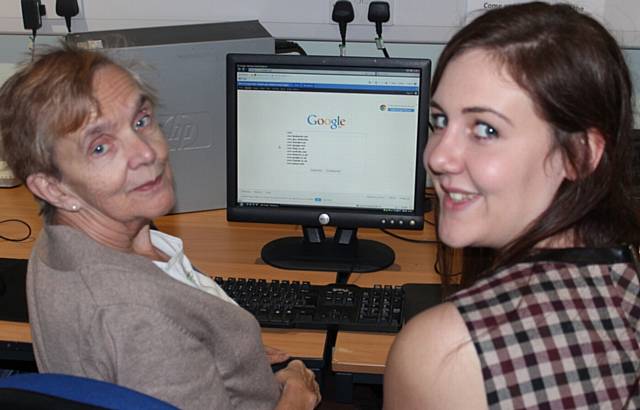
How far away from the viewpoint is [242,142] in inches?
82.5

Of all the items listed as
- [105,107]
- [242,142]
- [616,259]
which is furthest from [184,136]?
[616,259]

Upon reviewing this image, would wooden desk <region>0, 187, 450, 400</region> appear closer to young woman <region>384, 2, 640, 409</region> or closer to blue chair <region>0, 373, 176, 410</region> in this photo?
young woman <region>384, 2, 640, 409</region>

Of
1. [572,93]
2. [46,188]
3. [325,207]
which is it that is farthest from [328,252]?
[572,93]

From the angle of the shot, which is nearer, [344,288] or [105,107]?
[105,107]

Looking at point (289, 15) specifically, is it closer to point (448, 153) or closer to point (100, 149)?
point (100, 149)

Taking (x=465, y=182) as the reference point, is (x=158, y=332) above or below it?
below

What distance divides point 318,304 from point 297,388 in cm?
23

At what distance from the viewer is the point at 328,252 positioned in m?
2.12

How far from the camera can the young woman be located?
1.06 m

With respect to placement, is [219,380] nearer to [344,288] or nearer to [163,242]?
[163,242]

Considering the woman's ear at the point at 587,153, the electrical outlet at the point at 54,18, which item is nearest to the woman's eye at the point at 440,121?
the woman's ear at the point at 587,153

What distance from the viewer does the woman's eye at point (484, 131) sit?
1.14 meters

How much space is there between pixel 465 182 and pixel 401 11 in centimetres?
145

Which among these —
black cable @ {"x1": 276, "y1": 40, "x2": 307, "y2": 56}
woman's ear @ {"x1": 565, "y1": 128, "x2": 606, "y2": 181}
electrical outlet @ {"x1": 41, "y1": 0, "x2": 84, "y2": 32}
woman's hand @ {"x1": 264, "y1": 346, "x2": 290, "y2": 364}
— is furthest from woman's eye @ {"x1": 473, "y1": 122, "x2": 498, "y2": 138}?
electrical outlet @ {"x1": 41, "y1": 0, "x2": 84, "y2": 32}
